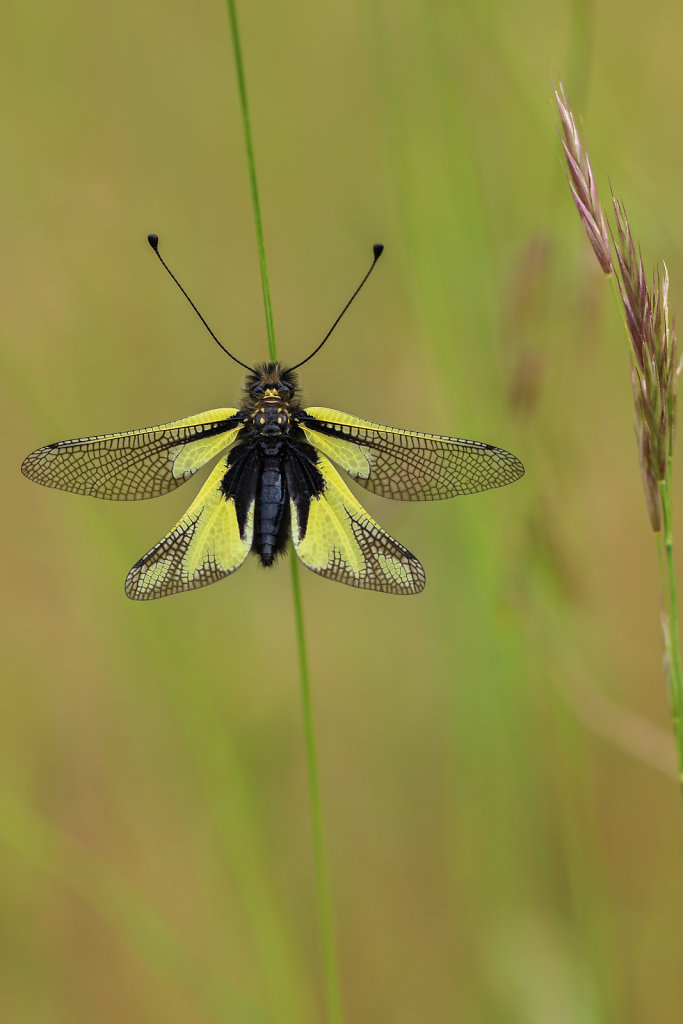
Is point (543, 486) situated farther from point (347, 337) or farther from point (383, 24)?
point (347, 337)

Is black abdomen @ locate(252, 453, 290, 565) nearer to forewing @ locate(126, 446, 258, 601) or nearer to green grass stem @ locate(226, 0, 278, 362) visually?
forewing @ locate(126, 446, 258, 601)

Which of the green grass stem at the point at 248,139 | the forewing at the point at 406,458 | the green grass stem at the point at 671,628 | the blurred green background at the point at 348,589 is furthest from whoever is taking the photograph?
the blurred green background at the point at 348,589

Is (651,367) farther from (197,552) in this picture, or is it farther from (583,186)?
(197,552)

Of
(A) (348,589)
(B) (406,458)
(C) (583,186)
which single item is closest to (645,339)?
(C) (583,186)

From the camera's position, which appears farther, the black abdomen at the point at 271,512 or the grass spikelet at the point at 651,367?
the black abdomen at the point at 271,512

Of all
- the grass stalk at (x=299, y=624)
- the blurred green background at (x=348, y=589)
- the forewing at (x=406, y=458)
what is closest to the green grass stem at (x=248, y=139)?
the grass stalk at (x=299, y=624)

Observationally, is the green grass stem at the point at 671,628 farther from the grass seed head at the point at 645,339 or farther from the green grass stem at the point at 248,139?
the green grass stem at the point at 248,139

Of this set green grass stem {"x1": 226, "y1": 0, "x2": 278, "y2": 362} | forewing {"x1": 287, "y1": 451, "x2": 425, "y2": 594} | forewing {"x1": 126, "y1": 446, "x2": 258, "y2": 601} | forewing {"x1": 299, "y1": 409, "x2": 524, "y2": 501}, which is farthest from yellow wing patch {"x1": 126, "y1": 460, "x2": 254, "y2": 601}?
green grass stem {"x1": 226, "y1": 0, "x2": 278, "y2": 362}
